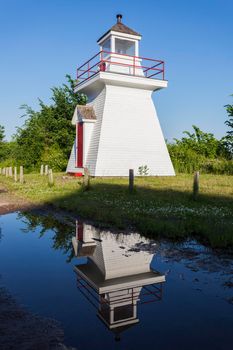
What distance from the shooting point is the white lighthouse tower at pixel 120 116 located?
20828 millimetres

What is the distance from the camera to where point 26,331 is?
336 cm

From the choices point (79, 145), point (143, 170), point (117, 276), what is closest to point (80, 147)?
point (79, 145)

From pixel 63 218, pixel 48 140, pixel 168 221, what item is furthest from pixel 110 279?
pixel 48 140

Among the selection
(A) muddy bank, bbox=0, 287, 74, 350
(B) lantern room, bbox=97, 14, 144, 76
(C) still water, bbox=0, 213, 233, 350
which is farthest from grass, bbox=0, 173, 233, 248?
(B) lantern room, bbox=97, 14, 144, 76

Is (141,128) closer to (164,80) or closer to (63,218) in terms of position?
(164,80)

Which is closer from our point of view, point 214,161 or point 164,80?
point 164,80

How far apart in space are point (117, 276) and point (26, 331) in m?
1.98

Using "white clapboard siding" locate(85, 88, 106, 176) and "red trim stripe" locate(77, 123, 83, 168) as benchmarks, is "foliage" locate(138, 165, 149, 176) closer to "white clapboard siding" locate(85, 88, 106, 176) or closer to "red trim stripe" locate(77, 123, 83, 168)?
"white clapboard siding" locate(85, 88, 106, 176)

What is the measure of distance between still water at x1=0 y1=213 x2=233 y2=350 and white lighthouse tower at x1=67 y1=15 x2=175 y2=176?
13.6 m

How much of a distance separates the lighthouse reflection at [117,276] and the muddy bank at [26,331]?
62 centimetres

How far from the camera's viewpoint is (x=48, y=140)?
36.4m

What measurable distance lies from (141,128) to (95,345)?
1959cm

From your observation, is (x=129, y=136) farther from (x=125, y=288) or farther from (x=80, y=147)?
(x=125, y=288)

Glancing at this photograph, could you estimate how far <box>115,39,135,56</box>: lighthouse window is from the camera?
2256 centimetres
